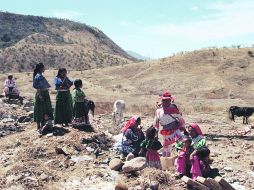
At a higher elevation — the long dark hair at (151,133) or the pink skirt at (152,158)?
the long dark hair at (151,133)

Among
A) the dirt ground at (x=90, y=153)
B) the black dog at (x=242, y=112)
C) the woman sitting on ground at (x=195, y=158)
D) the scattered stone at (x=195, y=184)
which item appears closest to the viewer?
the scattered stone at (x=195, y=184)

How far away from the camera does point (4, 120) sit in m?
18.9

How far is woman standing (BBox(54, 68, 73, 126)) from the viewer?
14.6m

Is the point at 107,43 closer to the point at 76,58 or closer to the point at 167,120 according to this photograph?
the point at 76,58

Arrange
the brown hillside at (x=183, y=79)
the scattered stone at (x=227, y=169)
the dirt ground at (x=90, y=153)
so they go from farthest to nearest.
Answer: the brown hillside at (x=183, y=79), the scattered stone at (x=227, y=169), the dirt ground at (x=90, y=153)

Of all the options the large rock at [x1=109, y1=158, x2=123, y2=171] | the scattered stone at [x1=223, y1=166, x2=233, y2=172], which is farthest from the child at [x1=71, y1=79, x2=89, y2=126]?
the scattered stone at [x1=223, y1=166, x2=233, y2=172]

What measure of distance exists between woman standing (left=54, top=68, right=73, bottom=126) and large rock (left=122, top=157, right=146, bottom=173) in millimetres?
4374

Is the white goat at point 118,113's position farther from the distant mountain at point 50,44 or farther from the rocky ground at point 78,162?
the distant mountain at point 50,44

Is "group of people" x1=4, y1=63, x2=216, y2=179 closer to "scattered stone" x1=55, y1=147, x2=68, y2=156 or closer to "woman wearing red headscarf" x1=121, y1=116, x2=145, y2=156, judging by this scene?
"woman wearing red headscarf" x1=121, y1=116, x2=145, y2=156

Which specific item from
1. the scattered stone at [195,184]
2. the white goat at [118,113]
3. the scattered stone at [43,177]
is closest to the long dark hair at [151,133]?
the scattered stone at [195,184]

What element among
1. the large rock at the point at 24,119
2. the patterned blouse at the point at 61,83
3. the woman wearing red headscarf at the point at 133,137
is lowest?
the large rock at the point at 24,119

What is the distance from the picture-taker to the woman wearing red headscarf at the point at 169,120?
11.5 m

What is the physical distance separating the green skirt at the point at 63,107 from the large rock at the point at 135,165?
439 cm

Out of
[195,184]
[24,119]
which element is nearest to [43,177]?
[195,184]
